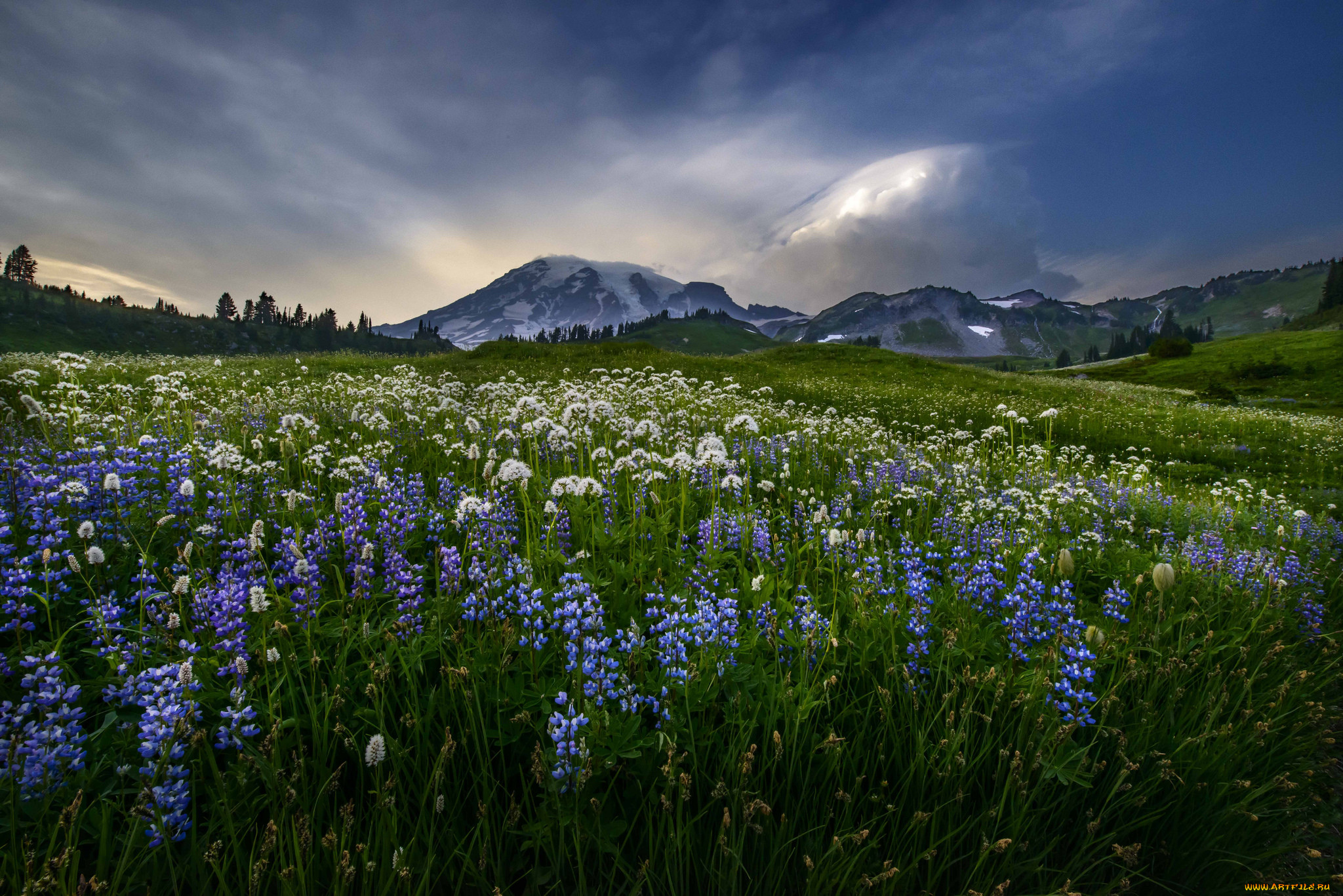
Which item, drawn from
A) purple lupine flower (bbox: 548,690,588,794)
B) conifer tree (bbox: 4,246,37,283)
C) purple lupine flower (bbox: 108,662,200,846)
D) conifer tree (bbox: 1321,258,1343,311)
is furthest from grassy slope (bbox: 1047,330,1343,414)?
conifer tree (bbox: 4,246,37,283)

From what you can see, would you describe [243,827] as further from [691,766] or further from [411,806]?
[691,766]

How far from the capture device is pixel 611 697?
2.71 metres

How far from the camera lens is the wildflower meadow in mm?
2195

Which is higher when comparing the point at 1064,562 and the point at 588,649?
the point at 1064,562

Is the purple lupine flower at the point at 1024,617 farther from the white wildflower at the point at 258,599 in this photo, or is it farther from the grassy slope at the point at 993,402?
the grassy slope at the point at 993,402

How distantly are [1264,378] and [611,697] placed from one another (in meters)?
85.6

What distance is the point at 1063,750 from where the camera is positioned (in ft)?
9.41

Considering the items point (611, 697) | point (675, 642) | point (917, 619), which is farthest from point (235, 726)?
point (917, 619)

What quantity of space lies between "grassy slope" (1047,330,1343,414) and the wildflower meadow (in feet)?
161

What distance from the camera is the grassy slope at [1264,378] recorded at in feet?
142

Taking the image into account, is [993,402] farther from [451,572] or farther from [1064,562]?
[451,572]

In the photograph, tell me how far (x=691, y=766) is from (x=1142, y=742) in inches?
107

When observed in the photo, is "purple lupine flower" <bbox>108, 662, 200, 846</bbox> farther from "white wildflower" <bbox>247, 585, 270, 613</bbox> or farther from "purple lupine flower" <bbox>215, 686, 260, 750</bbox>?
"white wildflower" <bbox>247, 585, 270, 613</bbox>

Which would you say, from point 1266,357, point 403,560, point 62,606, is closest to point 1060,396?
point 403,560
